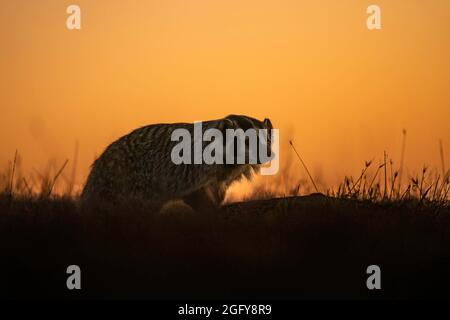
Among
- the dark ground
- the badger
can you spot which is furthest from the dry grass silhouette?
the badger

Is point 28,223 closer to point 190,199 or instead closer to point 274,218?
point 274,218

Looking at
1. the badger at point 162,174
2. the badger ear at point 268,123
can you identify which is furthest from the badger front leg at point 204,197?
the badger ear at point 268,123

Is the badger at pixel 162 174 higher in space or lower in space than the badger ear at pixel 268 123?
lower

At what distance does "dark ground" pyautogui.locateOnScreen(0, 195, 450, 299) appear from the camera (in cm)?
863

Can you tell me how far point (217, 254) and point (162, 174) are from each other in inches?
192

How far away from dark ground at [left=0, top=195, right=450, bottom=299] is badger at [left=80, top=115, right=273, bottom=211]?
292 cm

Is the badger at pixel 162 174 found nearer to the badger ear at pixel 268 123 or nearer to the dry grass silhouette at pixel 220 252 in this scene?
the badger ear at pixel 268 123

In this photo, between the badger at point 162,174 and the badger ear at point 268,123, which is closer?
the badger at point 162,174

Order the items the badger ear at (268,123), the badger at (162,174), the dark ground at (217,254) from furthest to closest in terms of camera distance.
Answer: the badger ear at (268,123) < the badger at (162,174) < the dark ground at (217,254)

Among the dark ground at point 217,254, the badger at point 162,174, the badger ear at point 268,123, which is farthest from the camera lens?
the badger ear at point 268,123

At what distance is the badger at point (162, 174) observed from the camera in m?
13.6

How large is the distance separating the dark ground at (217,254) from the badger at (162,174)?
2924mm

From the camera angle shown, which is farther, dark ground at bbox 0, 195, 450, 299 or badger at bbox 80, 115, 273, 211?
badger at bbox 80, 115, 273, 211

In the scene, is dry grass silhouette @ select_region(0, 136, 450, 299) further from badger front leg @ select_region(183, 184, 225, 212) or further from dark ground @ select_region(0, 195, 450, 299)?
badger front leg @ select_region(183, 184, 225, 212)
